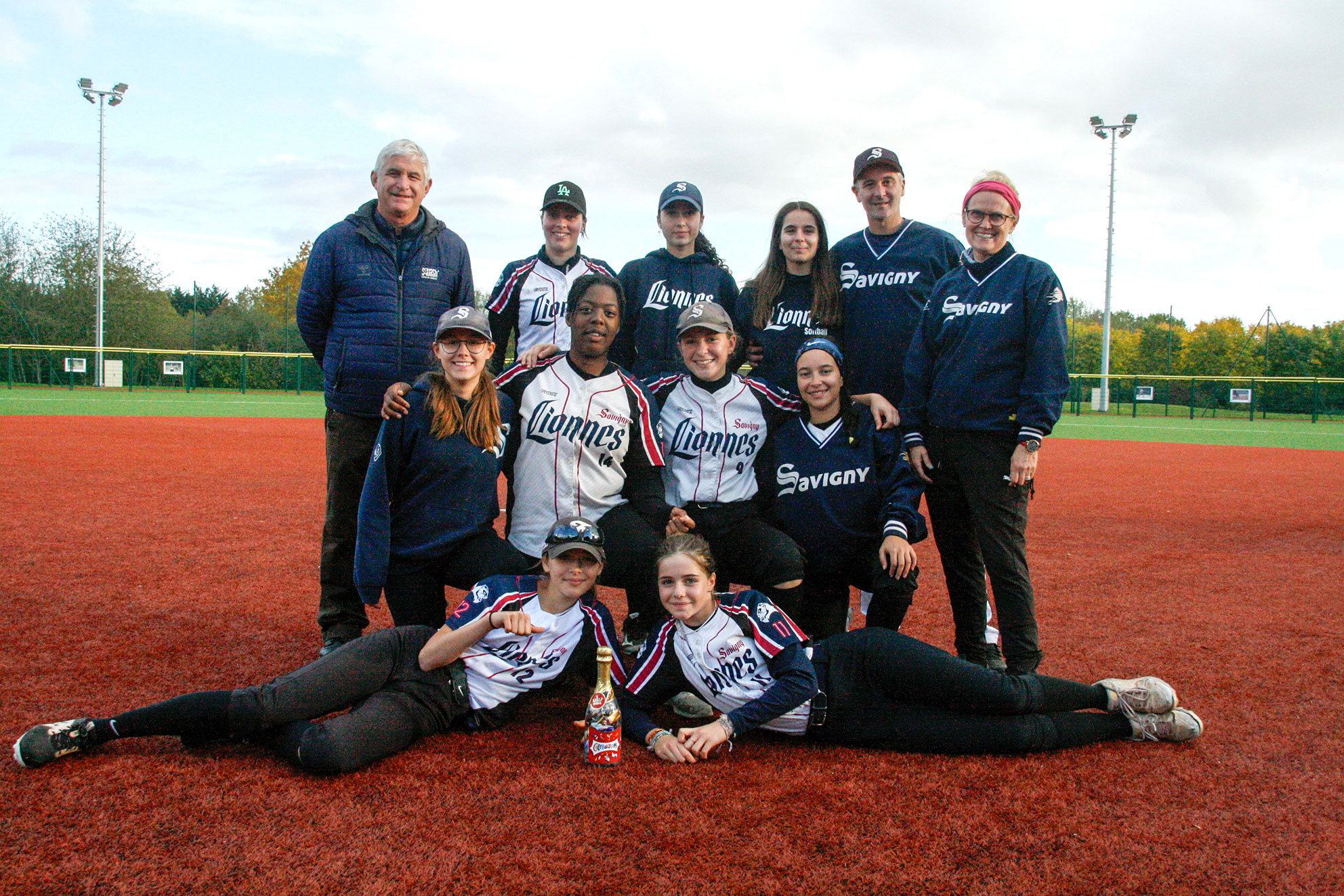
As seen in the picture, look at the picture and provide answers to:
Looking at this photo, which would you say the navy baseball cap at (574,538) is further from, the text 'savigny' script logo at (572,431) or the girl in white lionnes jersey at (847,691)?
the text 'savigny' script logo at (572,431)

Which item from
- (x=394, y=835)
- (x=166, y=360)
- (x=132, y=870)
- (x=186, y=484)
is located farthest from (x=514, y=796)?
(x=166, y=360)

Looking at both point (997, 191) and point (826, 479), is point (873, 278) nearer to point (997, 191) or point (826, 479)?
point (997, 191)

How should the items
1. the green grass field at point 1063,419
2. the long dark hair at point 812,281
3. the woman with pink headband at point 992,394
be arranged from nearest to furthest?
the woman with pink headband at point 992,394 < the long dark hair at point 812,281 < the green grass field at point 1063,419

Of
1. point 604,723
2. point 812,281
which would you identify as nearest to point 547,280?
point 812,281

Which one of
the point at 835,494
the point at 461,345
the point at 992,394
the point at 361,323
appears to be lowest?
the point at 835,494

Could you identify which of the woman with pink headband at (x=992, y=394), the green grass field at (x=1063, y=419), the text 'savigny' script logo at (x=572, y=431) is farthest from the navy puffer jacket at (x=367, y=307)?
the green grass field at (x=1063, y=419)

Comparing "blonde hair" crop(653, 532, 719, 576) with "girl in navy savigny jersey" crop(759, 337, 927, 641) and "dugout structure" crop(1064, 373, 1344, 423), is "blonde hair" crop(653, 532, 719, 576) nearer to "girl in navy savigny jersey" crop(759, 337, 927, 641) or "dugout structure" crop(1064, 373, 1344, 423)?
"girl in navy savigny jersey" crop(759, 337, 927, 641)

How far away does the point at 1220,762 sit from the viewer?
9.58 feet

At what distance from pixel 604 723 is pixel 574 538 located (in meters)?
0.63

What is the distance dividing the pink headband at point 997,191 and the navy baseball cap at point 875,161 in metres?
0.61

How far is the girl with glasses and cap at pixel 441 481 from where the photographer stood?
3521mm

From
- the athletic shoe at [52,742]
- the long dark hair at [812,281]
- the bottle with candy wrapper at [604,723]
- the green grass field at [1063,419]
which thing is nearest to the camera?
the athletic shoe at [52,742]

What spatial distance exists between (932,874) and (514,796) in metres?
1.21

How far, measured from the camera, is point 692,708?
138 inches
